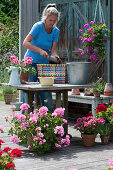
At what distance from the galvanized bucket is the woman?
1.12 feet

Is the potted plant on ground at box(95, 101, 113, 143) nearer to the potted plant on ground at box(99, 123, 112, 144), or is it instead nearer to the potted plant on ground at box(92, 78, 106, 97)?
the potted plant on ground at box(99, 123, 112, 144)

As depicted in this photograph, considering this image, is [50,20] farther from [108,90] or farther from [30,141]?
[108,90]

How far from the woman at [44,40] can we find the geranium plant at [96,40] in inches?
61.1

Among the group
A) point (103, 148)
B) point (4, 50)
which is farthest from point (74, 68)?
point (4, 50)

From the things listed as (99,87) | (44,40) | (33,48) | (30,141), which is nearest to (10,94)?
(99,87)

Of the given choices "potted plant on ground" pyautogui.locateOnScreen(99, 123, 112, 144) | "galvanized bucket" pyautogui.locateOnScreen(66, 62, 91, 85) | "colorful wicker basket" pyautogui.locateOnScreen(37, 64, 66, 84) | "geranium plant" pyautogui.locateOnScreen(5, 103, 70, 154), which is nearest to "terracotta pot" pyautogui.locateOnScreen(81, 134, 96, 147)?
"potted plant on ground" pyautogui.locateOnScreen(99, 123, 112, 144)

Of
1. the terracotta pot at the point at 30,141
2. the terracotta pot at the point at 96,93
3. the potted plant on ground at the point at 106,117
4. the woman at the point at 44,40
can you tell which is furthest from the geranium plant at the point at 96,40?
the terracotta pot at the point at 30,141

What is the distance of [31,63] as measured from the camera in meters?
4.84

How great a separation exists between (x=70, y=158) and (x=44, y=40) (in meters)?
1.76

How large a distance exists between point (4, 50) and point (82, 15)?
16.1 feet

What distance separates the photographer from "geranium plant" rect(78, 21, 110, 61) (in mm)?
6609

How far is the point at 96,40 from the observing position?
6637 mm

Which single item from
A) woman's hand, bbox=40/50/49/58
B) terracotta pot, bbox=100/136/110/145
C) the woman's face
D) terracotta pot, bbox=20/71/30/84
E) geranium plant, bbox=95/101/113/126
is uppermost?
the woman's face

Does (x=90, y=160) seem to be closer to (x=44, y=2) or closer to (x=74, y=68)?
(x=74, y=68)
